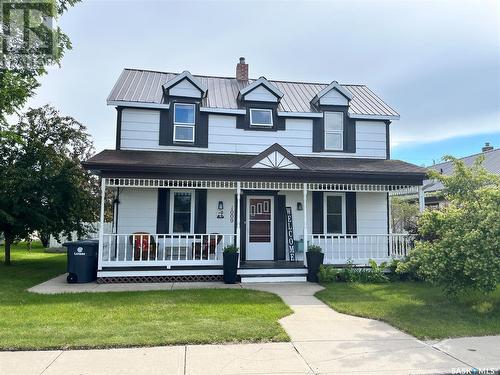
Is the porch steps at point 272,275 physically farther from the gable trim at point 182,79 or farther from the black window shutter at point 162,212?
the gable trim at point 182,79

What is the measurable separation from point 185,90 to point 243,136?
2.61 meters

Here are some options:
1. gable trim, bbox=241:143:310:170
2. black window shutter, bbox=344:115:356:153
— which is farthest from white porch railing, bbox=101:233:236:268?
black window shutter, bbox=344:115:356:153

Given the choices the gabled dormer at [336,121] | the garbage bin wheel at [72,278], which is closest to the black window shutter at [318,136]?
the gabled dormer at [336,121]

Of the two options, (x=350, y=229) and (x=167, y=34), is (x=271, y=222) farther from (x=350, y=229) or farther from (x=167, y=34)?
(x=167, y=34)

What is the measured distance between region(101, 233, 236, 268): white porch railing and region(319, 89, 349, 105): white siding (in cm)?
625

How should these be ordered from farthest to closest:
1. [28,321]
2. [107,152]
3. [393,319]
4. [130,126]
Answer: [130,126], [107,152], [393,319], [28,321]

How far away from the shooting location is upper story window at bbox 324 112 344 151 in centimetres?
1350

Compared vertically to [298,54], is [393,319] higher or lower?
lower

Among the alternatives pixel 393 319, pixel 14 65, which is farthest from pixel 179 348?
pixel 14 65

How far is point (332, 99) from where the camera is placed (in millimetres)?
13555

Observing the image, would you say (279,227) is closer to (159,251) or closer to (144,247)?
(159,251)

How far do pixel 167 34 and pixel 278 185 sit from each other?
18.4ft

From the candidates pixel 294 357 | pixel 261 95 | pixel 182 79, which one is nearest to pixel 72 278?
pixel 182 79

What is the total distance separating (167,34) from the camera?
35.4 ft
